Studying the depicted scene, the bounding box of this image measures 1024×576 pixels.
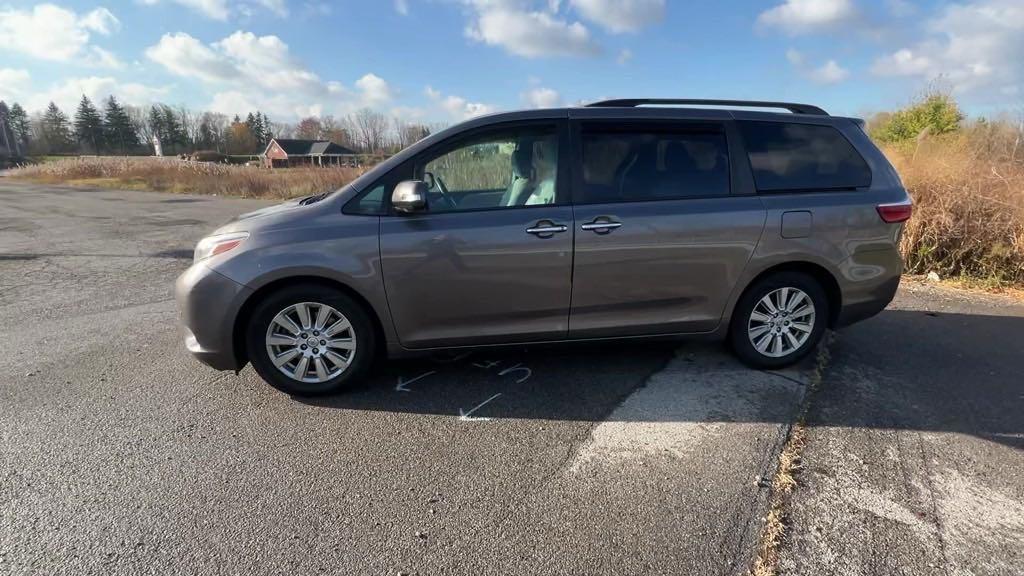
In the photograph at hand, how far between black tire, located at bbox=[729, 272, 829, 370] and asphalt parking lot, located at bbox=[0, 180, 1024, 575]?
13 centimetres

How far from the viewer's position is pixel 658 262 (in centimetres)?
348

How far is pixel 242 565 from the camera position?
2066 mm

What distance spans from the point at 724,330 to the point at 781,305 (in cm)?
47

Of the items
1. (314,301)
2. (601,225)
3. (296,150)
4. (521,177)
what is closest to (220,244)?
(314,301)

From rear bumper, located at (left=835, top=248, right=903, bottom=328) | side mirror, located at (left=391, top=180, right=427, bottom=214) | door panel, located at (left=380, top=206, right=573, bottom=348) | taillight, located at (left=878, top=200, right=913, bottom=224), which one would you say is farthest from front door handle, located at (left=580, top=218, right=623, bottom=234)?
taillight, located at (left=878, top=200, right=913, bottom=224)

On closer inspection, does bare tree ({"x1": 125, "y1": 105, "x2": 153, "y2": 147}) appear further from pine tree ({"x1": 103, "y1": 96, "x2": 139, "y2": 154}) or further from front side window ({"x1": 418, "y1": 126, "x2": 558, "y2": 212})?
front side window ({"x1": 418, "y1": 126, "x2": 558, "y2": 212})

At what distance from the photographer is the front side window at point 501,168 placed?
11.3 feet

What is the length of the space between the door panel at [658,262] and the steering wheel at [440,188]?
0.88 m

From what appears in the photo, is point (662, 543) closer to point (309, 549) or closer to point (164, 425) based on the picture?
point (309, 549)

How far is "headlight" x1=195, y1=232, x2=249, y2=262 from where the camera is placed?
10.6 feet

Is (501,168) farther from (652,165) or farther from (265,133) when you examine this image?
(265,133)

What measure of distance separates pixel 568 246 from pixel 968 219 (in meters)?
6.76

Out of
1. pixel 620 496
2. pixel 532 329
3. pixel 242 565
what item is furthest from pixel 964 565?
pixel 242 565

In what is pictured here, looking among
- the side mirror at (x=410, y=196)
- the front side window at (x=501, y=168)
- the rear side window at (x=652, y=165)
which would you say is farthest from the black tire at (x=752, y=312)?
the side mirror at (x=410, y=196)
